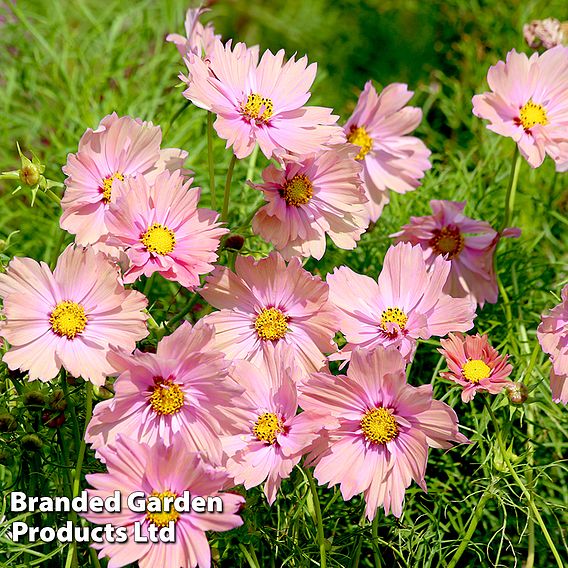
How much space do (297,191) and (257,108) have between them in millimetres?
93

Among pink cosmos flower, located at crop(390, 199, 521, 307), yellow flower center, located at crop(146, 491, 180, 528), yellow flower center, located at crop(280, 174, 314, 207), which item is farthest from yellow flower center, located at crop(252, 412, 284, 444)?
pink cosmos flower, located at crop(390, 199, 521, 307)

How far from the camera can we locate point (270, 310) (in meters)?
0.88

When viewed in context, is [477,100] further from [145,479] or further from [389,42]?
[389,42]

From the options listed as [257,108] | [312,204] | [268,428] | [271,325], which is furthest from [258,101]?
[268,428]

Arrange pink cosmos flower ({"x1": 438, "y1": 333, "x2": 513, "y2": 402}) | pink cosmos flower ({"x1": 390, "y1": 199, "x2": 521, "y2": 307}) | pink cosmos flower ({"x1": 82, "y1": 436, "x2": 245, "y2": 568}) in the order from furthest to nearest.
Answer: pink cosmos flower ({"x1": 390, "y1": 199, "x2": 521, "y2": 307}) → pink cosmos flower ({"x1": 438, "y1": 333, "x2": 513, "y2": 402}) → pink cosmos flower ({"x1": 82, "y1": 436, "x2": 245, "y2": 568})

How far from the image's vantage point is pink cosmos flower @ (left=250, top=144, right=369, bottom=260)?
34.8 inches

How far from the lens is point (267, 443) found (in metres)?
0.81

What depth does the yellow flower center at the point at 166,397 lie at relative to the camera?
0.77m

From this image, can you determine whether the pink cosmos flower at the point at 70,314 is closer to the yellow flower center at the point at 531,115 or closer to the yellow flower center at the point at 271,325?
the yellow flower center at the point at 271,325

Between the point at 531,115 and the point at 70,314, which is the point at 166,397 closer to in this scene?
the point at 70,314

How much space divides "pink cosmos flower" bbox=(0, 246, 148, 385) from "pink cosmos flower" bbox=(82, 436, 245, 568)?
0.08 m

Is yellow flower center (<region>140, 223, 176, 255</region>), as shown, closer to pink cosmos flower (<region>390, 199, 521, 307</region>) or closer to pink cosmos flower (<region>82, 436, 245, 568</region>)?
pink cosmos flower (<region>82, 436, 245, 568</region>)

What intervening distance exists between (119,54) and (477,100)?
0.94 m

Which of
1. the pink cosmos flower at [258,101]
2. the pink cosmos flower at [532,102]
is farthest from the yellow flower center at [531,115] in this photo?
the pink cosmos flower at [258,101]
